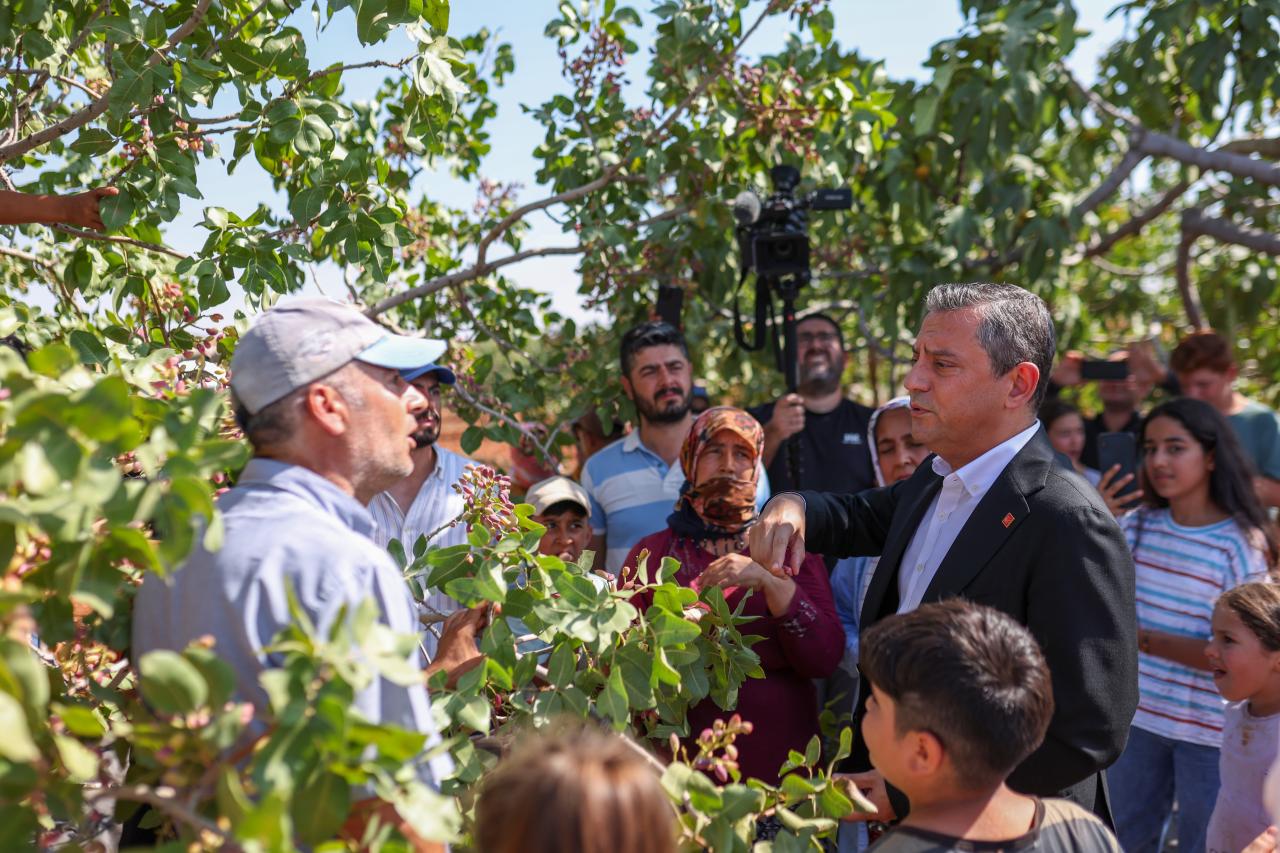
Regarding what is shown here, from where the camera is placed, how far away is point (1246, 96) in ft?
17.2

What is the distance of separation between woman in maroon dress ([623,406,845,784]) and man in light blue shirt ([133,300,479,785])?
1031mm

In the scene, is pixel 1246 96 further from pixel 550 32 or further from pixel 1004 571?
pixel 1004 571

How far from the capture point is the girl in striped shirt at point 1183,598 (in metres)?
3.35

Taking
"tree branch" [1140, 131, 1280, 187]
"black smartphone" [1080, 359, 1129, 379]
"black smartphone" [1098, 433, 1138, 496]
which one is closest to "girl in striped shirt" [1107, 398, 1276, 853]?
"black smartphone" [1098, 433, 1138, 496]

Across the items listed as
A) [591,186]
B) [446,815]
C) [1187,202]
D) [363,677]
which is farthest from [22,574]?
[1187,202]

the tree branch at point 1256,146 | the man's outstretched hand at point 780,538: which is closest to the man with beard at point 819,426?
the man's outstretched hand at point 780,538

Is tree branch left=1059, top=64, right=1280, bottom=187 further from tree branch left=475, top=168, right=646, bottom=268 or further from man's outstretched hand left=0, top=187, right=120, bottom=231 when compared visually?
man's outstretched hand left=0, top=187, right=120, bottom=231

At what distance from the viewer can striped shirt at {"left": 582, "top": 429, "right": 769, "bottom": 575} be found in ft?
12.9

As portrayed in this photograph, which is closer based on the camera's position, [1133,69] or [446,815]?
[446,815]

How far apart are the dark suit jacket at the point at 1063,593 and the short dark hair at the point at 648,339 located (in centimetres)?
219

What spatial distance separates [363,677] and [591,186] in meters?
3.18

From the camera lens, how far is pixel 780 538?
7.87 ft

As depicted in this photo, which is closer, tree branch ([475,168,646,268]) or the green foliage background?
the green foliage background

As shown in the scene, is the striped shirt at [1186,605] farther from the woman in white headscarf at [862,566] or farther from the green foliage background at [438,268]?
the green foliage background at [438,268]
